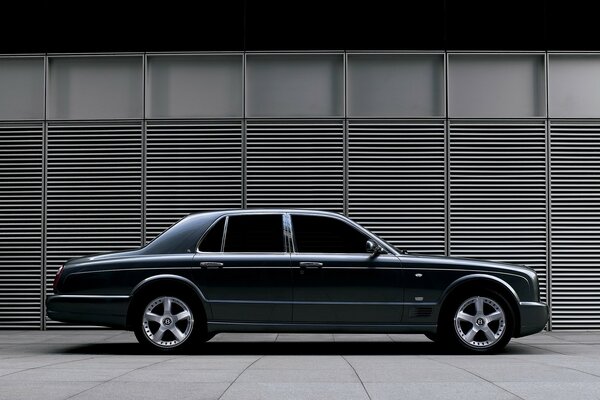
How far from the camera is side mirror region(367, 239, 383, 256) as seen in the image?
1096 centimetres

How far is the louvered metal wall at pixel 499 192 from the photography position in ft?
50.4

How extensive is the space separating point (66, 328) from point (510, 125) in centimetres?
753

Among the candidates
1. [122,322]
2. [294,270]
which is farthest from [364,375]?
[122,322]

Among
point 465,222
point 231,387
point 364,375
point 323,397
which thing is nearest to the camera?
point 323,397

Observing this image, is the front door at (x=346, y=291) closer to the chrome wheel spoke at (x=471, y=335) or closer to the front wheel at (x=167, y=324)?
the chrome wheel spoke at (x=471, y=335)

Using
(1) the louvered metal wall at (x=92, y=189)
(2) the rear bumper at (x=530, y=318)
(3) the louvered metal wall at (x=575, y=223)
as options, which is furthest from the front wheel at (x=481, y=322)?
(1) the louvered metal wall at (x=92, y=189)

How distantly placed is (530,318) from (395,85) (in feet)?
18.6

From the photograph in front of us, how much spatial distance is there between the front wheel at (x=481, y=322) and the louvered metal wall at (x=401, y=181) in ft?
14.3

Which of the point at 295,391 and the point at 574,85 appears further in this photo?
the point at 574,85

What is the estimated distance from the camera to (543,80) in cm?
1564

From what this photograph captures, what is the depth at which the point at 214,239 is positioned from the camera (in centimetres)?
1123

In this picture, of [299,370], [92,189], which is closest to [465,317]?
[299,370]
